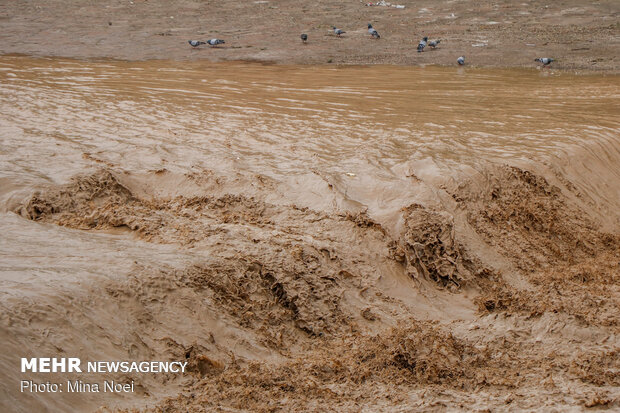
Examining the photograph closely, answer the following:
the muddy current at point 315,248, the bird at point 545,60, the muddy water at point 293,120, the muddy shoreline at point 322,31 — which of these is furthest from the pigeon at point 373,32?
the muddy current at point 315,248

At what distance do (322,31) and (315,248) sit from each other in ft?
34.8

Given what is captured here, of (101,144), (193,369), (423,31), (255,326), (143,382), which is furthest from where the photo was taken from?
(423,31)

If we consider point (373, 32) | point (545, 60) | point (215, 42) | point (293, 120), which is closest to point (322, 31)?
point (373, 32)

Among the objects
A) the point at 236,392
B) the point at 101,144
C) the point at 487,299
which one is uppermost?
the point at 101,144

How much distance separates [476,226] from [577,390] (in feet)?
7.64

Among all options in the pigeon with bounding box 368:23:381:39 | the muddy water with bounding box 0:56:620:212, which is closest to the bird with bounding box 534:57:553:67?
the muddy water with bounding box 0:56:620:212

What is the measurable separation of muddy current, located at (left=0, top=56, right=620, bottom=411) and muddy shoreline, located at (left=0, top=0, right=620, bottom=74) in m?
4.04

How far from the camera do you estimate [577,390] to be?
9.41ft

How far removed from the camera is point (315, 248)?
14.0 ft

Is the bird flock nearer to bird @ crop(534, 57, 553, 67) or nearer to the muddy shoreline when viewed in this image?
Answer: bird @ crop(534, 57, 553, 67)

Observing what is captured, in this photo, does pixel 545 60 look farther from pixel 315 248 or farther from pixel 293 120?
pixel 315 248

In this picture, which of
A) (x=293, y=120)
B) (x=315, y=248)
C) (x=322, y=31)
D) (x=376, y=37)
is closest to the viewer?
(x=315, y=248)

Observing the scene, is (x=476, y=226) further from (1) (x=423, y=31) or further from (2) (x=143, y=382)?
(1) (x=423, y=31)

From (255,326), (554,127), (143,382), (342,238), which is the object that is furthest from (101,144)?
(554,127)
